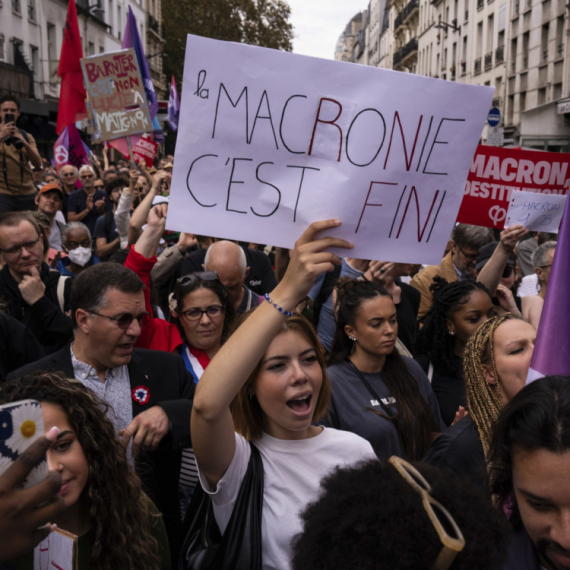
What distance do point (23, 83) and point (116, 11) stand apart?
19932mm

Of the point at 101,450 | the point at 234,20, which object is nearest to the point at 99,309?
the point at 101,450

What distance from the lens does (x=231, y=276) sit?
177 inches

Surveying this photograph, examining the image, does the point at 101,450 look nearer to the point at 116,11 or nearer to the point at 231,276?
the point at 231,276

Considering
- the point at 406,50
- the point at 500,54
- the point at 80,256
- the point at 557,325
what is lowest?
the point at 80,256

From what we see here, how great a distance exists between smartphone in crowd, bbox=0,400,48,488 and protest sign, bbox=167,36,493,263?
35.0 inches

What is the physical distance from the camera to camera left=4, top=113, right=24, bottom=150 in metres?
7.52

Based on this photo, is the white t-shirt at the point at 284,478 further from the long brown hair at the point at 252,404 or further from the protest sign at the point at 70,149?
the protest sign at the point at 70,149

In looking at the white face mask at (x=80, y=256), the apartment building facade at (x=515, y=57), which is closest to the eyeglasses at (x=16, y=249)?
the white face mask at (x=80, y=256)

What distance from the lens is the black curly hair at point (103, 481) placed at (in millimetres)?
1938

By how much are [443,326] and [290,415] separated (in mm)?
2202

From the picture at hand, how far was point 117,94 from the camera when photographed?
8.44m

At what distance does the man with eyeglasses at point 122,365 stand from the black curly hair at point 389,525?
4.57 feet

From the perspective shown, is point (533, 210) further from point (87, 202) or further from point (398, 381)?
point (87, 202)

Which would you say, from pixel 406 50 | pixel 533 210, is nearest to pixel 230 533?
pixel 533 210
